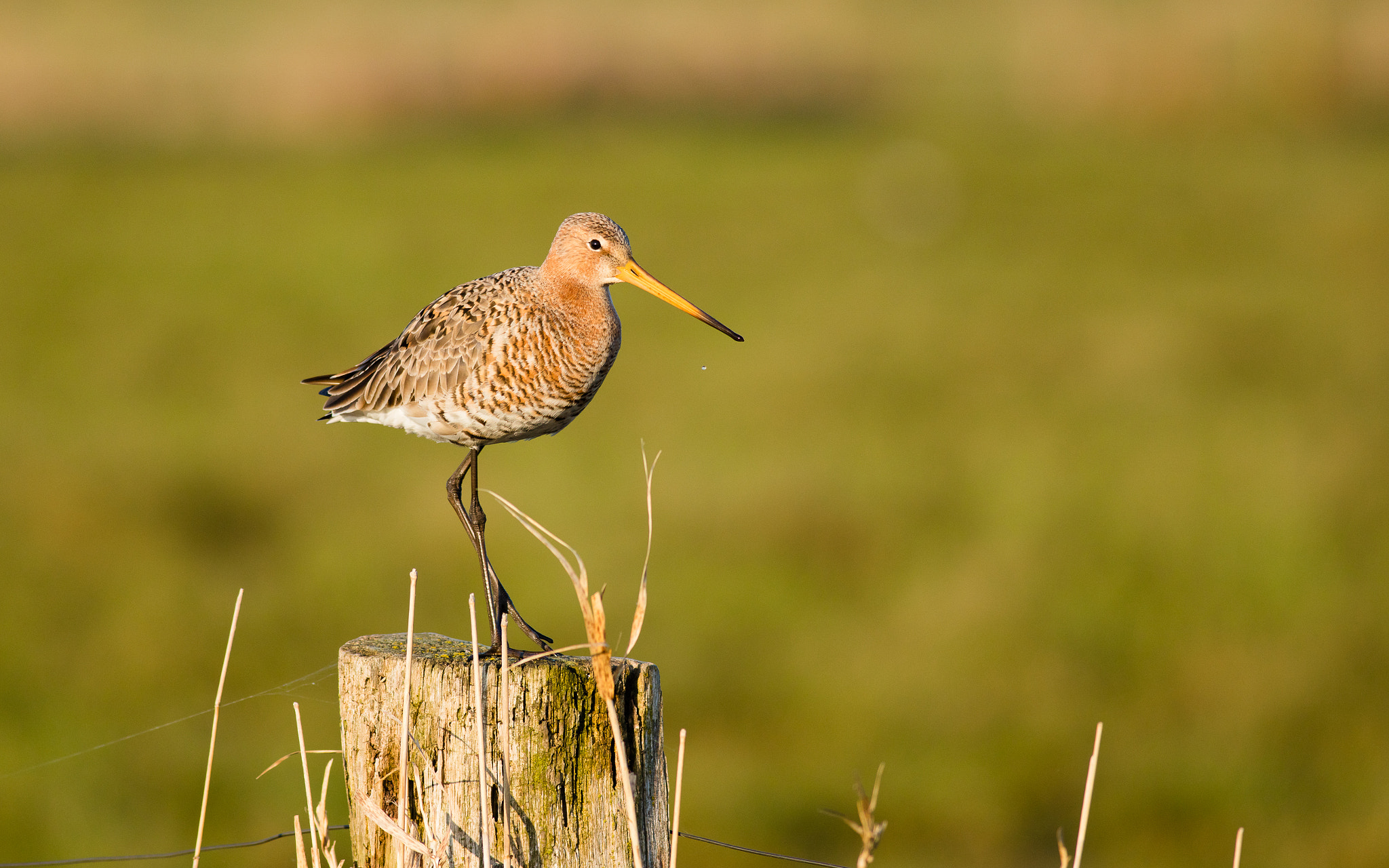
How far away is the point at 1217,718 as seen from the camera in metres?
12.0

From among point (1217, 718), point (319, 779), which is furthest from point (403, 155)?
point (1217, 718)

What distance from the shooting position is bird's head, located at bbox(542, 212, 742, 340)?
4941 millimetres

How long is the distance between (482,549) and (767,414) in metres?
12.7

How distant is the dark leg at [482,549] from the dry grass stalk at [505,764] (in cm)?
90

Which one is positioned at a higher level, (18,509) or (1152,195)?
(1152,195)

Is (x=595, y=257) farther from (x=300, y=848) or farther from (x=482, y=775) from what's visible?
(x=300, y=848)

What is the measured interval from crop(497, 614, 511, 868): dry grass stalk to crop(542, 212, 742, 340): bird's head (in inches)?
70.8

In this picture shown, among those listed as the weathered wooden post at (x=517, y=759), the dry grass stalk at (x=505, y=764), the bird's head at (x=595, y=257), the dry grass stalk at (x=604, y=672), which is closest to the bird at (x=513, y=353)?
the bird's head at (x=595, y=257)

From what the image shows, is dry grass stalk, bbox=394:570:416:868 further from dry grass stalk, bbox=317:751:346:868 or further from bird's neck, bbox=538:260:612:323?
bird's neck, bbox=538:260:612:323

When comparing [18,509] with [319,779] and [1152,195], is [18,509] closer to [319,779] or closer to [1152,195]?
[319,779]

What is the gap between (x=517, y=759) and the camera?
12.1ft

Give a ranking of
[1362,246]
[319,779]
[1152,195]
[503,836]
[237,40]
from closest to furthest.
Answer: [503,836]
[319,779]
[1362,246]
[1152,195]
[237,40]

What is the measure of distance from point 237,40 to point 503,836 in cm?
2998

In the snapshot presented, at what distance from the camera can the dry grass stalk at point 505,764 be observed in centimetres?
358
